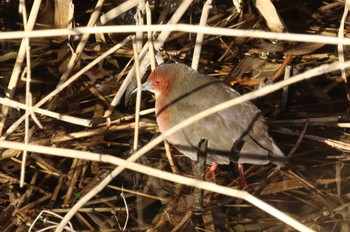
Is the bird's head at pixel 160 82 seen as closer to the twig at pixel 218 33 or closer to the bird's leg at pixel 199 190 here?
the bird's leg at pixel 199 190

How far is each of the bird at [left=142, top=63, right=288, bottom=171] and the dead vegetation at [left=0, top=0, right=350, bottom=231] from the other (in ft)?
0.78

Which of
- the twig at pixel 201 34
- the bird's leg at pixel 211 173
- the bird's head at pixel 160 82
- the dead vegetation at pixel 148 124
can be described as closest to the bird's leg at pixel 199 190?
the dead vegetation at pixel 148 124

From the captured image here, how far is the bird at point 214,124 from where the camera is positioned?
434 centimetres

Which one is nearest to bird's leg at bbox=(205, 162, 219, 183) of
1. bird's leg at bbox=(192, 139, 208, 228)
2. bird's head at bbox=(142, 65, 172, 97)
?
bird's leg at bbox=(192, 139, 208, 228)

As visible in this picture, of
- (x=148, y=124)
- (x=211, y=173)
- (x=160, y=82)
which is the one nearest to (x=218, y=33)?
(x=160, y=82)

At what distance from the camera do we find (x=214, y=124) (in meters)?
4.38

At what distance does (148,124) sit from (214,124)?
0.75 meters

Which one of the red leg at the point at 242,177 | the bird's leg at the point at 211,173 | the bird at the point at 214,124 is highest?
the bird at the point at 214,124

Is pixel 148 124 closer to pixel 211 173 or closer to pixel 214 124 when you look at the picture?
pixel 211 173

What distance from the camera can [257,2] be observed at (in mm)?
5062

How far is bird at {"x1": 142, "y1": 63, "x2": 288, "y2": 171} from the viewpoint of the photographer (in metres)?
4.34

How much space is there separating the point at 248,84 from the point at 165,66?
0.89m

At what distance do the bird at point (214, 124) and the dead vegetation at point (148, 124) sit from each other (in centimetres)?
24

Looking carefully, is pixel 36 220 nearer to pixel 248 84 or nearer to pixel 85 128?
pixel 85 128
